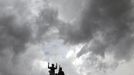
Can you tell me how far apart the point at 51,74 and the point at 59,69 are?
246cm

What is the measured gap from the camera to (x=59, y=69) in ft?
255

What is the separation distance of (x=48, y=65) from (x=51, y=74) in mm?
2477

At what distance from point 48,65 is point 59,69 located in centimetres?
307

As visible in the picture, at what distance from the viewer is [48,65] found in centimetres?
7775

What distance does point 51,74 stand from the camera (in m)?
77.6
